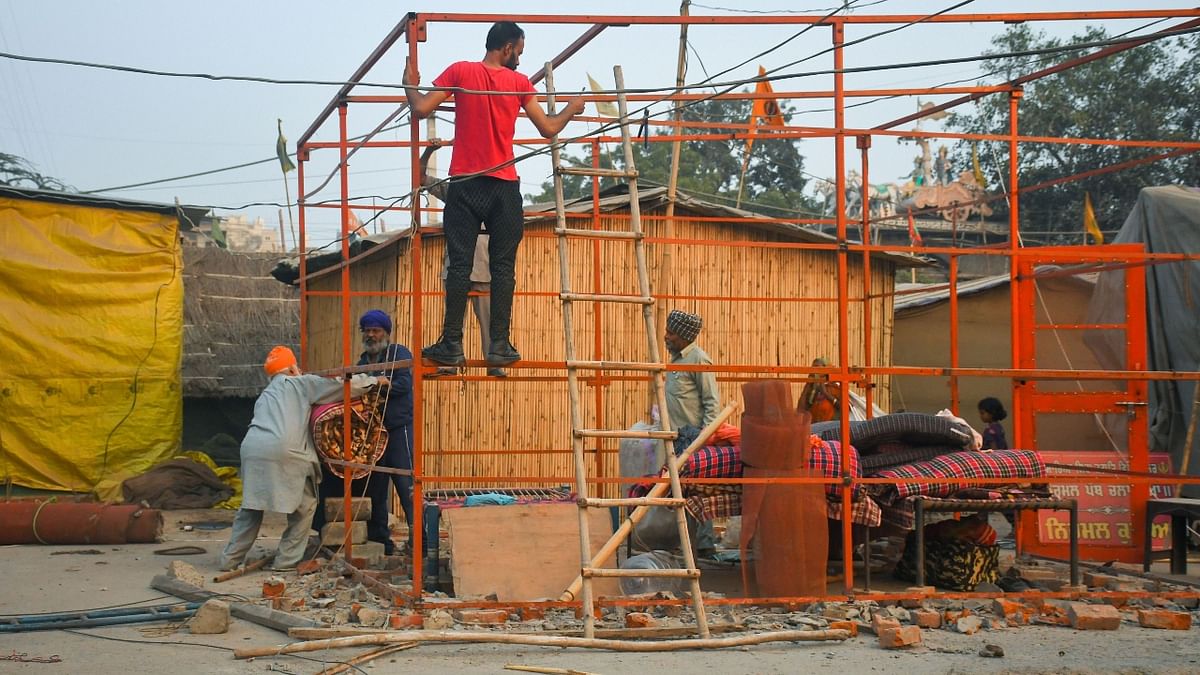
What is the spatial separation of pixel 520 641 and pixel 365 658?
685 mm

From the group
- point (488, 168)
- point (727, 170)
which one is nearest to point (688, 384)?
point (488, 168)

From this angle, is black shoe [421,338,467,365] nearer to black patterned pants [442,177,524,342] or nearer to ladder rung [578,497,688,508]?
black patterned pants [442,177,524,342]

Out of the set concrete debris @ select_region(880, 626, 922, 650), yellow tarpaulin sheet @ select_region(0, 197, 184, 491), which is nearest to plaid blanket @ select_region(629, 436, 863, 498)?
concrete debris @ select_region(880, 626, 922, 650)

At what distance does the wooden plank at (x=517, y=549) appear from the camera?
673 cm

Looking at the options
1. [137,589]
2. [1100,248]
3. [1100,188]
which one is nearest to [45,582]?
[137,589]

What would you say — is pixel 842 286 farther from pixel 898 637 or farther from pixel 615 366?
pixel 898 637

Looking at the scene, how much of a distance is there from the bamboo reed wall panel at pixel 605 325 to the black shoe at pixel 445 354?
430 cm

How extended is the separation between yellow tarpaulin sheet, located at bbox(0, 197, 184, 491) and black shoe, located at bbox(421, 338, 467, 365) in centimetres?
705

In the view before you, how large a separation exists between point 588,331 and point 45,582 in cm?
593

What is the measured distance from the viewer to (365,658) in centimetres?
527

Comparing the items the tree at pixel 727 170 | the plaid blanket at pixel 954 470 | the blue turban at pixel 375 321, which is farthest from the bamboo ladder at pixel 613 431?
the tree at pixel 727 170

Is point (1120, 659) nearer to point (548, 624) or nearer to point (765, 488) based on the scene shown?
point (765, 488)

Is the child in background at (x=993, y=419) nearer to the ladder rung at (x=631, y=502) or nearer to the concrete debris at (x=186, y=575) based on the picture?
the ladder rung at (x=631, y=502)

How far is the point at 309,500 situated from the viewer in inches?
324
